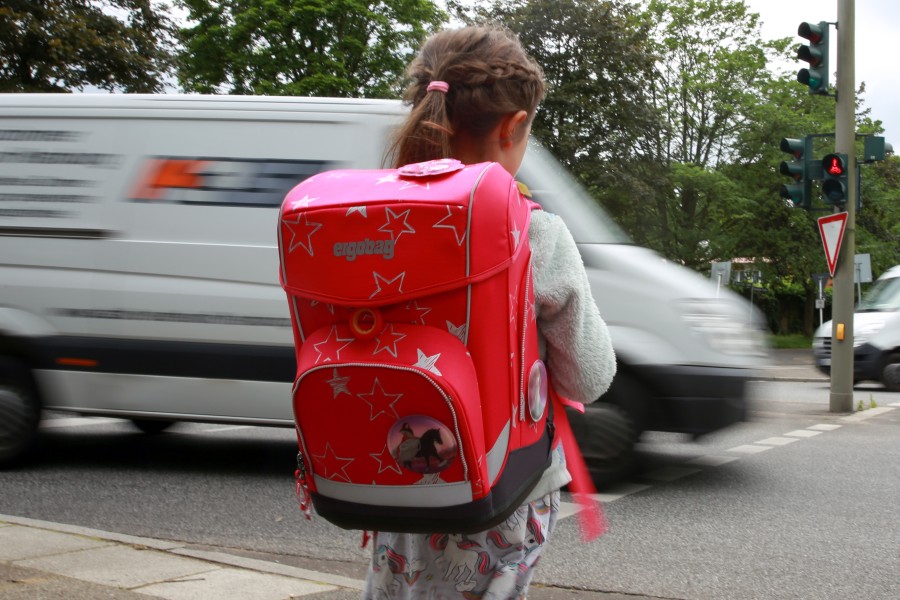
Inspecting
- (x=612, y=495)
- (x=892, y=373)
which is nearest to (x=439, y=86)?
(x=612, y=495)

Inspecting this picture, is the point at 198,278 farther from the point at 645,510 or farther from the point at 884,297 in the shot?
the point at 884,297

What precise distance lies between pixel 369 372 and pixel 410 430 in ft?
0.36

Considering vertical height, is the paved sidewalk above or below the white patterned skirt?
below

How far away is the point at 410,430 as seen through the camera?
160cm

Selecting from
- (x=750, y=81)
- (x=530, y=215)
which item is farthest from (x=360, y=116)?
(x=750, y=81)

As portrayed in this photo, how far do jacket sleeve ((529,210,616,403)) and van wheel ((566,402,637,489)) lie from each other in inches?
183

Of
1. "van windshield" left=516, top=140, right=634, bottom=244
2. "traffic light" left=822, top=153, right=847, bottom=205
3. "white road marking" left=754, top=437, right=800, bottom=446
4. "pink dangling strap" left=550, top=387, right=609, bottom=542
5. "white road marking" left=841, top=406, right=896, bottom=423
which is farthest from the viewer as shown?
"traffic light" left=822, top=153, right=847, bottom=205

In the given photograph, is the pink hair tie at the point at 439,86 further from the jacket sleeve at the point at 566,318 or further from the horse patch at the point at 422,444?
the horse patch at the point at 422,444

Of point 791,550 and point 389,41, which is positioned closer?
point 791,550

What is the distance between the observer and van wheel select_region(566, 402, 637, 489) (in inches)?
252

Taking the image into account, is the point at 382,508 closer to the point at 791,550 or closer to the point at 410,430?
the point at 410,430

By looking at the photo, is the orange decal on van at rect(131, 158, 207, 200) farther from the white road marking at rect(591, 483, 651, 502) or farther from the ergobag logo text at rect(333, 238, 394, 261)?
the ergobag logo text at rect(333, 238, 394, 261)

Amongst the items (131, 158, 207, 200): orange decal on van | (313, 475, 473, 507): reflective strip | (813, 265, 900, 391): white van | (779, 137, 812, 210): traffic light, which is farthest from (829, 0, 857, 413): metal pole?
(313, 475, 473, 507): reflective strip

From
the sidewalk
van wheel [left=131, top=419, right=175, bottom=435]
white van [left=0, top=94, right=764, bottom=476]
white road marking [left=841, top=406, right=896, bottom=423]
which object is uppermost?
white van [left=0, top=94, right=764, bottom=476]
